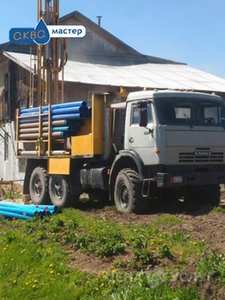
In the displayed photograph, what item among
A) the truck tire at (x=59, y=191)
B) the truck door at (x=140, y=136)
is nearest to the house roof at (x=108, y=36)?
the truck tire at (x=59, y=191)

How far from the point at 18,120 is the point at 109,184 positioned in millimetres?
5156

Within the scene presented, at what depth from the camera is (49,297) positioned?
6344 mm

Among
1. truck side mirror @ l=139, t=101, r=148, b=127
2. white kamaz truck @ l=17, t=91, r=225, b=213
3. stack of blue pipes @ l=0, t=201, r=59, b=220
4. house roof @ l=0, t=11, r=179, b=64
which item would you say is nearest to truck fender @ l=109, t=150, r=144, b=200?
white kamaz truck @ l=17, t=91, r=225, b=213

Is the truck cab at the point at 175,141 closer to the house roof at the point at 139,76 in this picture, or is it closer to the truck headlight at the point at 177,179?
the truck headlight at the point at 177,179

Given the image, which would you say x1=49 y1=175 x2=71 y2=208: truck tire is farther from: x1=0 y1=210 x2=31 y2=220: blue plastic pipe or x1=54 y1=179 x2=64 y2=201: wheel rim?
x1=0 y1=210 x2=31 y2=220: blue plastic pipe

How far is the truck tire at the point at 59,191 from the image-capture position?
45.5 feet

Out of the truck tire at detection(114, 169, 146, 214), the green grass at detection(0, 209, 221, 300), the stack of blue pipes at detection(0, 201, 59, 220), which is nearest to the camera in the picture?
the green grass at detection(0, 209, 221, 300)

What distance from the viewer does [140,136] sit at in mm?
11562

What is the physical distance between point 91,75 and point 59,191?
10.1m

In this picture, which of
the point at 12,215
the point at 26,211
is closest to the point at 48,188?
the point at 12,215

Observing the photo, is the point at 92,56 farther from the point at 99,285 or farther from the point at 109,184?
the point at 99,285

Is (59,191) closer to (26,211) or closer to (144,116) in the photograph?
(26,211)

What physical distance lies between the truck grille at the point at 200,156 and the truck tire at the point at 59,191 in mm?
3725

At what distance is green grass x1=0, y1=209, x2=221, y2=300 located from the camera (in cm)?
588
